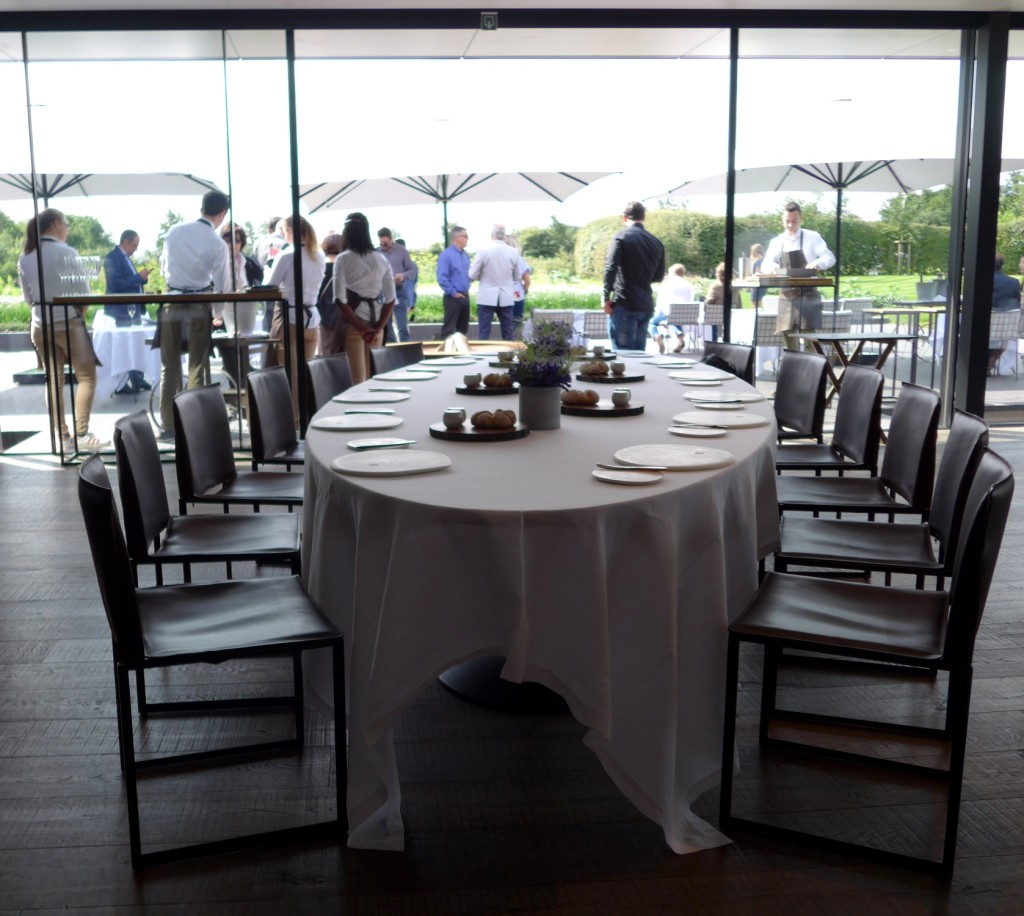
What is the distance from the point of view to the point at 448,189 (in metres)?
10.7

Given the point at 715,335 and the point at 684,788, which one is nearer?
the point at 684,788

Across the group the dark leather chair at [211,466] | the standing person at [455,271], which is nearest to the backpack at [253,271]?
the standing person at [455,271]

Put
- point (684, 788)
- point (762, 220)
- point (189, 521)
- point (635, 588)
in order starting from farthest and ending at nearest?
point (762, 220)
point (189, 521)
point (684, 788)
point (635, 588)

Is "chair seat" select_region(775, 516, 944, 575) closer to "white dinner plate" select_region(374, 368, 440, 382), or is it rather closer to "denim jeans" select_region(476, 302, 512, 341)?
"white dinner plate" select_region(374, 368, 440, 382)

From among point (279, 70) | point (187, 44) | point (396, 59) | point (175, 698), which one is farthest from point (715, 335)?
point (175, 698)

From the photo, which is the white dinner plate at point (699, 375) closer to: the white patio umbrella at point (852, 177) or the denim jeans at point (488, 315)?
the white patio umbrella at point (852, 177)

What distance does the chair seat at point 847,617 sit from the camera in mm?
2293

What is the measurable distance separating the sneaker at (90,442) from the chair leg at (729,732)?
18.5 ft

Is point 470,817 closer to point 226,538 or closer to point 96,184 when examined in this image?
point 226,538

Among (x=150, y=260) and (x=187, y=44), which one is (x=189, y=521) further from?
(x=187, y=44)

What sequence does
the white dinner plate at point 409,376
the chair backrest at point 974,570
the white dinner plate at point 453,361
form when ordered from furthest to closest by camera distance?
the white dinner plate at point 453,361 → the white dinner plate at point 409,376 → the chair backrest at point 974,570

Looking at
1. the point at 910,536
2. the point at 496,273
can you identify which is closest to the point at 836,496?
the point at 910,536

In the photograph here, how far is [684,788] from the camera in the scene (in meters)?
2.38

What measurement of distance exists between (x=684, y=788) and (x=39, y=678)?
2034 mm
